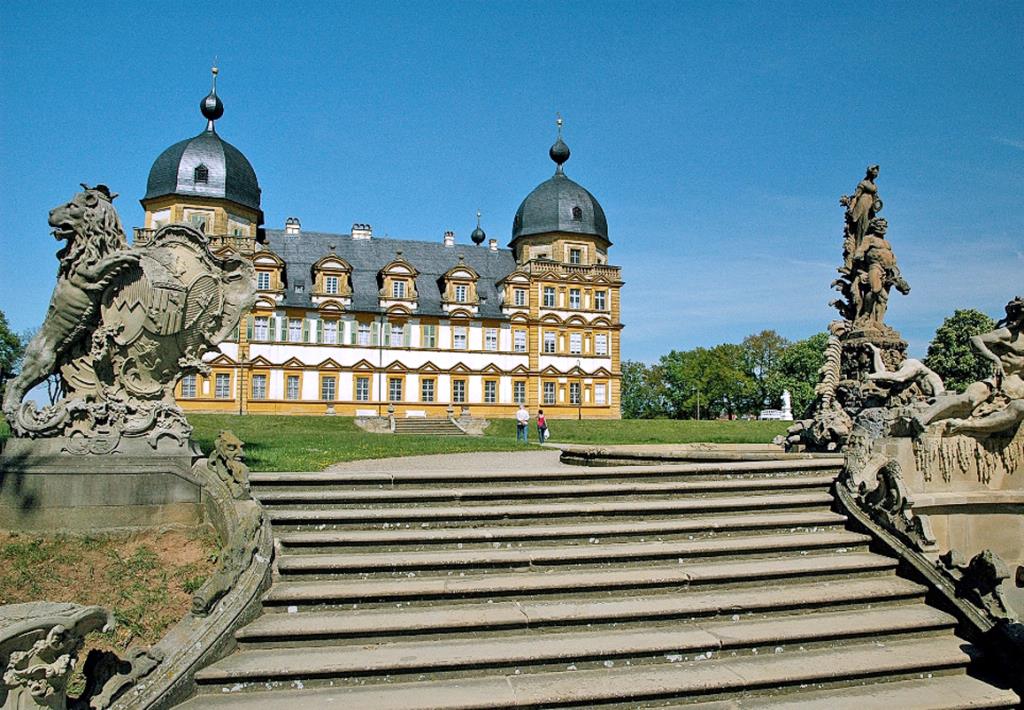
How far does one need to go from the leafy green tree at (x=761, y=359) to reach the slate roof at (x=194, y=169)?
6054 centimetres

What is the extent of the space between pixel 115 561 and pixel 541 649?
12.9 ft

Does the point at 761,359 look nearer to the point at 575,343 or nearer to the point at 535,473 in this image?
the point at 575,343

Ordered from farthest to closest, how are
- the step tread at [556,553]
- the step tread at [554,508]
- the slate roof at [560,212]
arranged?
the slate roof at [560,212]
the step tread at [554,508]
the step tread at [556,553]

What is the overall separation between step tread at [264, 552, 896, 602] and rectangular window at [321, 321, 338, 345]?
51.1m

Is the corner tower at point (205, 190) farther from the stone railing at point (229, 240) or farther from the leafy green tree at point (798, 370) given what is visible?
the leafy green tree at point (798, 370)

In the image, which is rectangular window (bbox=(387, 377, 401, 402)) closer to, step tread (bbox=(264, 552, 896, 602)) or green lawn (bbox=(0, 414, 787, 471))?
green lawn (bbox=(0, 414, 787, 471))

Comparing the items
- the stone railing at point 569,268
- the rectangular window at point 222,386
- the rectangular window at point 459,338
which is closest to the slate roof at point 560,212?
the stone railing at point 569,268

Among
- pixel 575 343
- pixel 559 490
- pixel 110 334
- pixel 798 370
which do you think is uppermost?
pixel 575 343

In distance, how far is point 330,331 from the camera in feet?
183

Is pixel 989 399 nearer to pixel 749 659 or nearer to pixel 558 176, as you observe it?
pixel 749 659

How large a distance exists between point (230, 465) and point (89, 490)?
4.47 ft

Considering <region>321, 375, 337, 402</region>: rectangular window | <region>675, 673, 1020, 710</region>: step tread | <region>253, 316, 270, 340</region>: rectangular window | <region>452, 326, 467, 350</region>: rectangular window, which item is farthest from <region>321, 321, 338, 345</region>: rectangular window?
<region>675, 673, 1020, 710</region>: step tread

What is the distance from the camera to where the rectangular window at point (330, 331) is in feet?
182

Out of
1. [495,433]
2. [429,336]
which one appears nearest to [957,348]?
[495,433]
